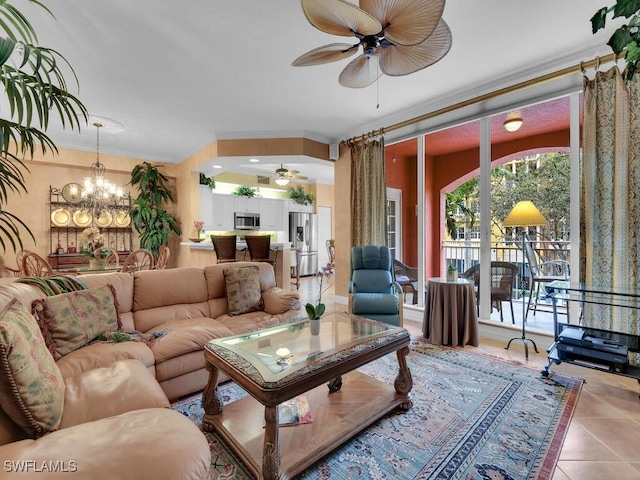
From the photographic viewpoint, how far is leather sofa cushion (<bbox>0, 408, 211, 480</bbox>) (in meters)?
0.92

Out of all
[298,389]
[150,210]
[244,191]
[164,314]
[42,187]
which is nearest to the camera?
[298,389]

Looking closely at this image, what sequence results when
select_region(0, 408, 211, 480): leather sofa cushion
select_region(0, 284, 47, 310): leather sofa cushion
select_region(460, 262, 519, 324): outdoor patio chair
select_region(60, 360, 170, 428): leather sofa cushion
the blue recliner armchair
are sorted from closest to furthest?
select_region(0, 408, 211, 480): leather sofa cushion, select_region(60, 360, 170, 428): leather sofa cushion, select_region(0, 284, 47, 310): leather sofa cushion, the blue recliner armchair, select_region(460, 262, 519, 324): outdoor patio chair

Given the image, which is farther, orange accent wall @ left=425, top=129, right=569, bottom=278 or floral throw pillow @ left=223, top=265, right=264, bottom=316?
orange accent wall @ left=425, top=129, right=569, bottom=278

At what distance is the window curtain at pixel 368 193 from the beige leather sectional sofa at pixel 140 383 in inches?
78.2

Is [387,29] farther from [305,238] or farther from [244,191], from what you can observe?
[305,238]

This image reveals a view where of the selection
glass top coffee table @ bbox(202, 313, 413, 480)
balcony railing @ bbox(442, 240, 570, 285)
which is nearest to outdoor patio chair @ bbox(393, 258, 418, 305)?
balcony railing @ bbox(442, 240, 570, 285)

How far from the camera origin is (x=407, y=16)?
1614mm

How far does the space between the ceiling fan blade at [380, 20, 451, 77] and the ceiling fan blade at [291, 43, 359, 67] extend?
0.26 metres

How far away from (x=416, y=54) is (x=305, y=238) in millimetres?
6542

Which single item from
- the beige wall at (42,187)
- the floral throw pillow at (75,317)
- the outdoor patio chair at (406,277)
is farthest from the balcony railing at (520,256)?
the beige wall at (42,187)

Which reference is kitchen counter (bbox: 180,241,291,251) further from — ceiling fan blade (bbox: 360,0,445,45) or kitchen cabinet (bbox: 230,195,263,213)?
ceiling fan blade (bbox: 360,0,445,45)

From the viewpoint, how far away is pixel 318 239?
8.63m

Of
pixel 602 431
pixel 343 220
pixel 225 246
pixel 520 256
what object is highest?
pixel 343 220

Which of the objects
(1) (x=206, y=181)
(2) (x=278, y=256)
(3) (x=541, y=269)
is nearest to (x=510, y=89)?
(3) (x=541, y=269)
